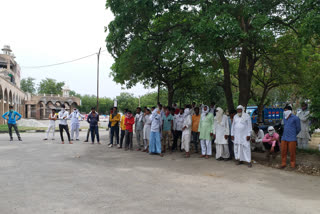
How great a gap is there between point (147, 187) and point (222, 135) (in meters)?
4.43

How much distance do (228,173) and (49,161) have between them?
5174 mm

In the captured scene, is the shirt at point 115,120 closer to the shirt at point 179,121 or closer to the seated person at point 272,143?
the shirt at point 179,121

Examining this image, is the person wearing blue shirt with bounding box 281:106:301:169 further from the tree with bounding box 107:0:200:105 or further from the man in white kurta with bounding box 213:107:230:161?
the tree with bounding box 107:0:200:105

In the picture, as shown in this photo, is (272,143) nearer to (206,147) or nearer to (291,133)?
(291,133)

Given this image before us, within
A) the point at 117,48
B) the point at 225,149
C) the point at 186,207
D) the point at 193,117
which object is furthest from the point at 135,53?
the point at 186,207

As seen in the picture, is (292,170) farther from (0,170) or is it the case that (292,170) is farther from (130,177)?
(0,170)

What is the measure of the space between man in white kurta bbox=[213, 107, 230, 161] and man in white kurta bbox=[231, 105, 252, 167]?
51 cm

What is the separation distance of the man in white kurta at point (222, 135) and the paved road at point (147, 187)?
636mm

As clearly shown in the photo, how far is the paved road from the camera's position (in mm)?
4285

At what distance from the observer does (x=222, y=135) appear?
30.1 feet

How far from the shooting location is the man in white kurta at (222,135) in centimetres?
906

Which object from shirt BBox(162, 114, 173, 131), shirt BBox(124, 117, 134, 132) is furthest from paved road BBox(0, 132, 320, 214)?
shirt BBox(124, 117, 134, 132)

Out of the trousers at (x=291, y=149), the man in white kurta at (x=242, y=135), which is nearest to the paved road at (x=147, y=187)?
the man in white kurta at (x=242, y=135)

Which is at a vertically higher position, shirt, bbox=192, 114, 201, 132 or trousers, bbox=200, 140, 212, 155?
shirt, bbox=192, 114, 201, 132
